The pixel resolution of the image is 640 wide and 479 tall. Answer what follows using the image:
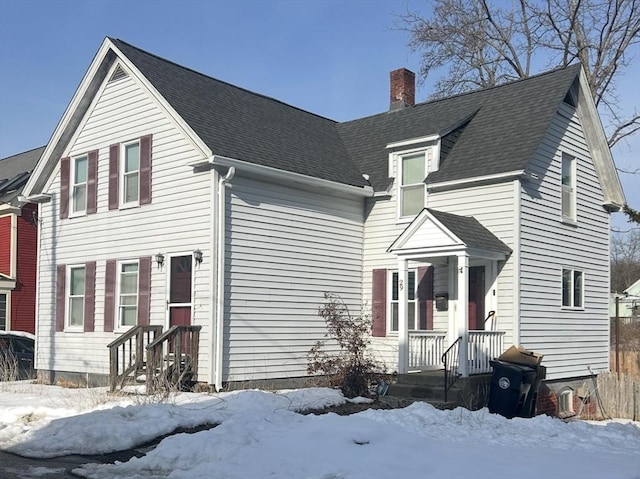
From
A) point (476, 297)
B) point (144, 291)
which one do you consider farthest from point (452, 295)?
point (144, 291)

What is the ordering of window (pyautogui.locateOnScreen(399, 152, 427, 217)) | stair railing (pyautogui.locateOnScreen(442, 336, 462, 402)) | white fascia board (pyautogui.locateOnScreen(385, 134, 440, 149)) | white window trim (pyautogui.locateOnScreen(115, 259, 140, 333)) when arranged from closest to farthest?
stair railing (pyautogui.locateOnScreen(442, 336, 462, 402)), white window trim (pyautogui.locateOnScreen(115, 259, 140, 333)), white fascia board (pyautogui.locateOnScreen(385, 134, 440, 149)), window (pyautogui.locateOnScreen(399, 152, 427, 217))

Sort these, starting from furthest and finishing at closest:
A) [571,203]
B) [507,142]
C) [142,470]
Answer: [571,203] → [507,142] → [142,470]

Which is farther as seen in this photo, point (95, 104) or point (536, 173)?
point (95, 104)

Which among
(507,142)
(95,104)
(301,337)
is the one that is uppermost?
(95,104)

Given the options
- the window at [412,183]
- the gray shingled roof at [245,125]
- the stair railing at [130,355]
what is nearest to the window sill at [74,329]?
the stair railing at [130,355]

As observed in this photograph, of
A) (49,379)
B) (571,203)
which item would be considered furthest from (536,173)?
(49,379)

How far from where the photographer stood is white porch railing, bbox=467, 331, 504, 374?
1452 cm

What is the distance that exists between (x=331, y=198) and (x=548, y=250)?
5.10 metres

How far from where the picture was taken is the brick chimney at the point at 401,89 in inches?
874

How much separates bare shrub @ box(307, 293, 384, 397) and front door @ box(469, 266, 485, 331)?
2274 millimetres

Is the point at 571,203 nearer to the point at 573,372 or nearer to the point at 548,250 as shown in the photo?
the point at 548,250

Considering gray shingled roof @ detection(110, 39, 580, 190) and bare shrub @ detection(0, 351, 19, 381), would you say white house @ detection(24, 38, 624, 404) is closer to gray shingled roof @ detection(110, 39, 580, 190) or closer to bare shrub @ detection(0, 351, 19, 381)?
gray shingled roof @ detection(110, 39, 580, 190)

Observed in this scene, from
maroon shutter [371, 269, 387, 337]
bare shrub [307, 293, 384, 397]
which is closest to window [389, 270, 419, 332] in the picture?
maroon shutter [371, 269, 387, 337]

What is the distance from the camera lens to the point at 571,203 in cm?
1780
